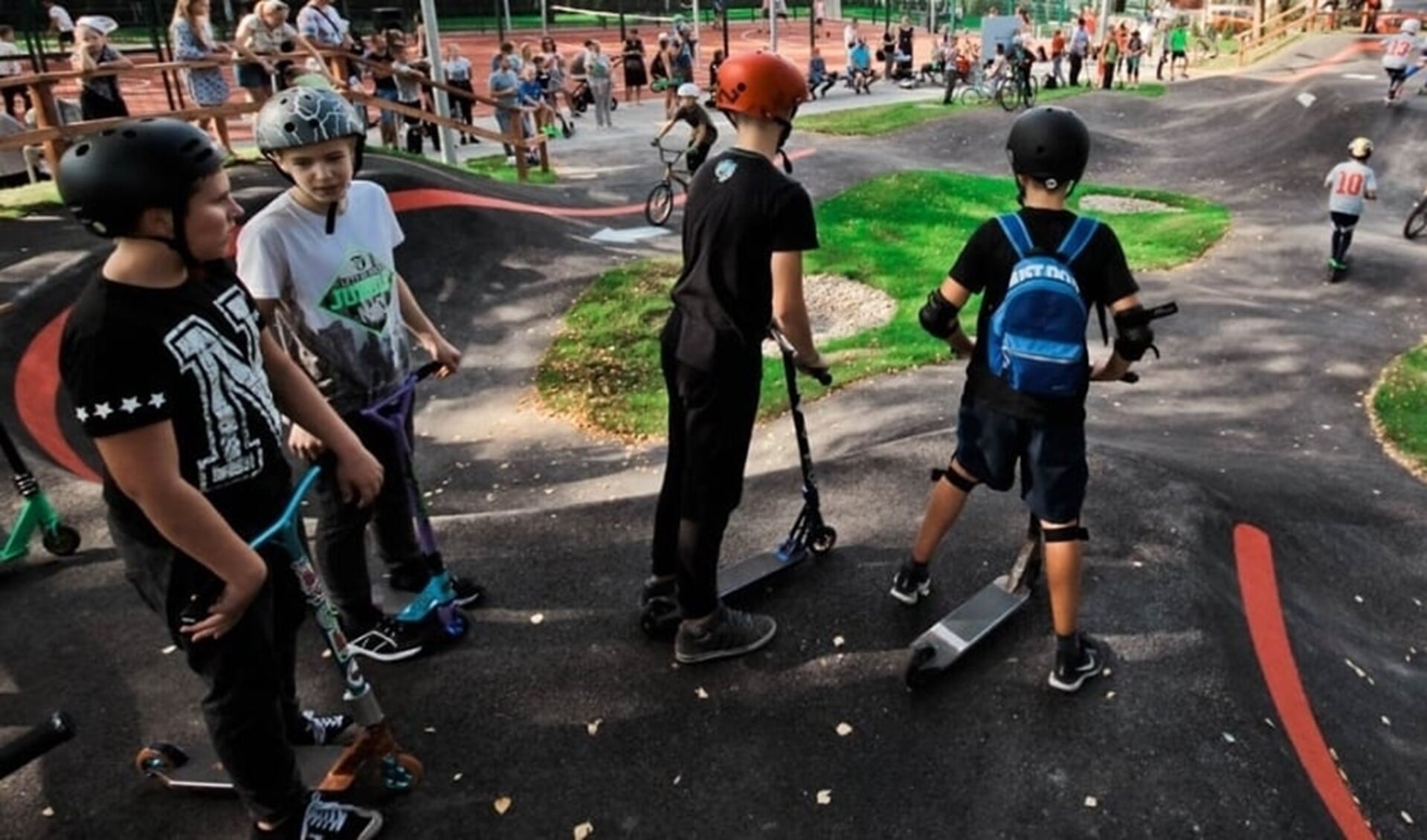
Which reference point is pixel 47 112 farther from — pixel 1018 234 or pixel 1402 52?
pixel 1402 52

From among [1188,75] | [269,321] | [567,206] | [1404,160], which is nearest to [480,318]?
[567,206]

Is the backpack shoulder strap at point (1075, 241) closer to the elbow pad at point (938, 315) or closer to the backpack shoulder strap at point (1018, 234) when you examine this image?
the backpack shoulder strap at point (1018, 234)

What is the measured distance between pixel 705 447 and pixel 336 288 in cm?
154

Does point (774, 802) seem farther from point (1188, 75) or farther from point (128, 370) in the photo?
point (1188, 75)

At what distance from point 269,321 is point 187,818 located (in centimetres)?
178

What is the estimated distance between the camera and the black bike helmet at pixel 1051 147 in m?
3.30

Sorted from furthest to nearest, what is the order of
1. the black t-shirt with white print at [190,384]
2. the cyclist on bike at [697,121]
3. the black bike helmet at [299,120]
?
the cyclist on bike at [697,121]
the black bike helmet at [299,120]
the black t-shirt with white print at [190,384]

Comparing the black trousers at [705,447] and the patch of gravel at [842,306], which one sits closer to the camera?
the black trousers at [705,447]

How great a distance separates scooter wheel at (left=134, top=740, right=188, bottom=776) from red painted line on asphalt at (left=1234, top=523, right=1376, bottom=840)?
13.6 ft

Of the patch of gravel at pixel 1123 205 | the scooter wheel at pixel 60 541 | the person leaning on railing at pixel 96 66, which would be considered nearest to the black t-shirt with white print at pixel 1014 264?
the scooter wheel at pixel 60 541

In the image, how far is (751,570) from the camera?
4523 millimetres

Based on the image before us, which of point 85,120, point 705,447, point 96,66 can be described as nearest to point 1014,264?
point 705,447

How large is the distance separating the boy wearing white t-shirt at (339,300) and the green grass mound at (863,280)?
15.7 feet

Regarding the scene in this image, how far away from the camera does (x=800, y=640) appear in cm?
413
